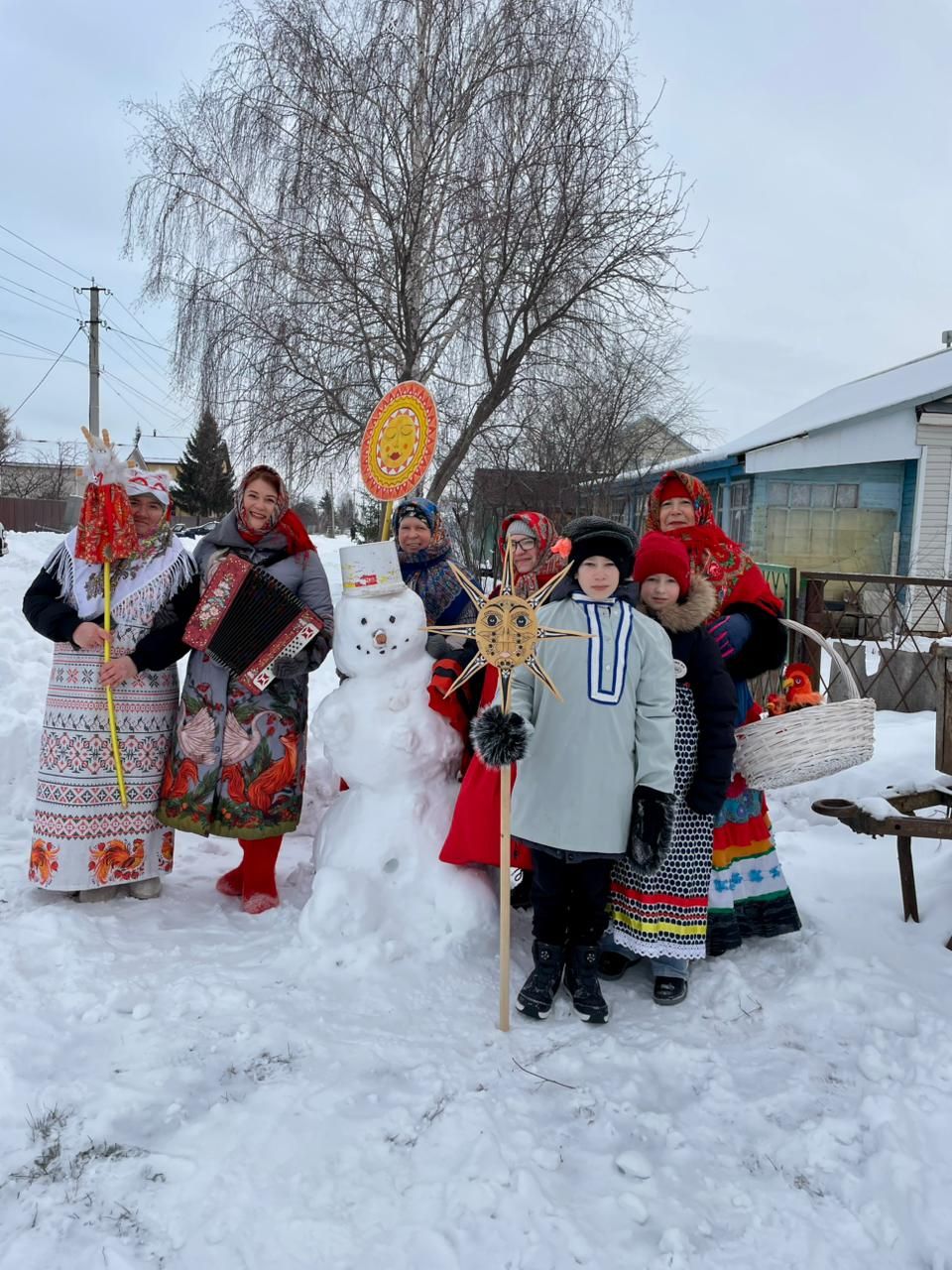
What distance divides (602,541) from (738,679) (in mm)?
845

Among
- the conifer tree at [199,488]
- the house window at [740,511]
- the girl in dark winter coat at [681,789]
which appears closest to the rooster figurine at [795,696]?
the girl in dark winter coat at [681,789]

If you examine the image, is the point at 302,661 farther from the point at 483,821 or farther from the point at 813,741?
the point at 813,741

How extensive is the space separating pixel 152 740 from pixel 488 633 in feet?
5.61

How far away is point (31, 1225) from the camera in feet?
6.23

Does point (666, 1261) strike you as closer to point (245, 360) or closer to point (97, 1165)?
point (97, 1165)

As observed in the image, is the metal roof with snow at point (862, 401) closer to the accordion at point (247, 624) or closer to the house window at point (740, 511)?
the house window at point (740, 511)

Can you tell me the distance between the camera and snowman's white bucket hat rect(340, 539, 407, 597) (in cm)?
347

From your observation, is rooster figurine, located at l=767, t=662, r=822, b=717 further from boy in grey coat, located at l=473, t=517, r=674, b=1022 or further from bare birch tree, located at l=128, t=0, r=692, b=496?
bare birch tree, located at l=128, t=0, r=692, b=496

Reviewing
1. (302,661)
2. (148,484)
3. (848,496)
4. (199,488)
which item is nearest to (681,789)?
(302,661)

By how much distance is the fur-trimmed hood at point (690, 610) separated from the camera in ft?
9.96

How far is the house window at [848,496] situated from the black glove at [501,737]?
1338cm

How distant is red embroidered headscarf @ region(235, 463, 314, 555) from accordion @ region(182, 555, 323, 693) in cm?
16

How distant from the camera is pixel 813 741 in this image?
2.91m

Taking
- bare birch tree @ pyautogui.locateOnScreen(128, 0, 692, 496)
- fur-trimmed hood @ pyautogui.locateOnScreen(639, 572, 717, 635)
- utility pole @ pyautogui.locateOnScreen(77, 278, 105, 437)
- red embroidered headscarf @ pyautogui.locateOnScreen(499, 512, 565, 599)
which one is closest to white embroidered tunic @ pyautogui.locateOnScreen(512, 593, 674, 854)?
fur-trimmed hood @ pyautogui.locateOnScreen(639, 572, 717, 635)
